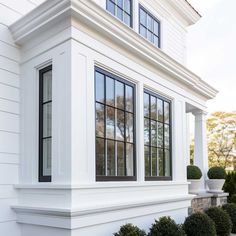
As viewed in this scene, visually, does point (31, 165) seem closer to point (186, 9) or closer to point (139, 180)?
point (139, 180)

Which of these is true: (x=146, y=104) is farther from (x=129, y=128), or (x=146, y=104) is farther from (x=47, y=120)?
(x=47, y=120)

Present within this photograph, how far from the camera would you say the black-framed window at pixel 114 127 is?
4.85 metres

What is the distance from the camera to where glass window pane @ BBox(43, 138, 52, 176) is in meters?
4.65

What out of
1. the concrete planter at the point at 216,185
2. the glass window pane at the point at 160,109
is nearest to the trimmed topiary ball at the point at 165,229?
the glass window pane at the point at 160,109

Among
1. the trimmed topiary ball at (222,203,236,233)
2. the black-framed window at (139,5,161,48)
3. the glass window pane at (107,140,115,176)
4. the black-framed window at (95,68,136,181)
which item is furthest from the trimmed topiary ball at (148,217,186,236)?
the black-framed window at (139,5,161,48)

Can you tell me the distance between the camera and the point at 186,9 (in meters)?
9.81

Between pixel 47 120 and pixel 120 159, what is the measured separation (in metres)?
1.30

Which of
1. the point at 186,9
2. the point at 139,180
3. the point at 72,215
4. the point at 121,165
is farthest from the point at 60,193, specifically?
the point at 186,9

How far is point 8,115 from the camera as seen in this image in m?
4.80

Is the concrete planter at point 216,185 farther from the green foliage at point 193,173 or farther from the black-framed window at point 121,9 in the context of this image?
the black-framed window at point 121,9

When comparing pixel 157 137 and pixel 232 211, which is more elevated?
pixel 157 137

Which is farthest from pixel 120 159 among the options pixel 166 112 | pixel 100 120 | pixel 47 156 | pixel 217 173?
pixel 217 173

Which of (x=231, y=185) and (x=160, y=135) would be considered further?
(x=231, y=185)

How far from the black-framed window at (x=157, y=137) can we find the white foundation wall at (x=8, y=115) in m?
2.25
